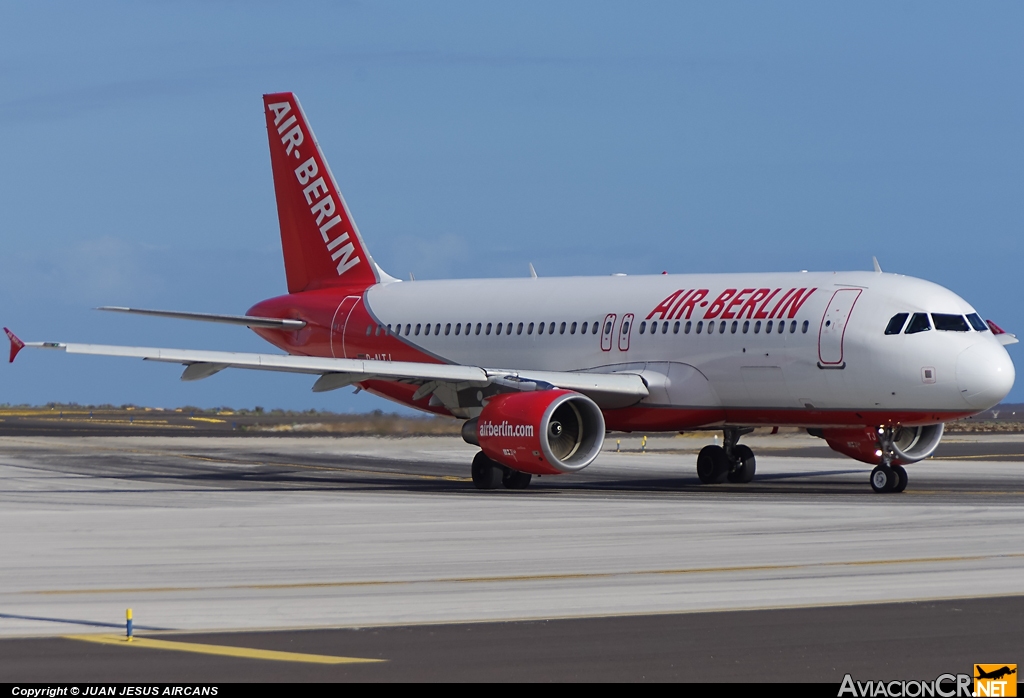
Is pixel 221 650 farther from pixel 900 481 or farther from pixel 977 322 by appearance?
pixel 977 322

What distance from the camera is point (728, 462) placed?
3391 cm

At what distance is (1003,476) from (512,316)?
12.0 meters

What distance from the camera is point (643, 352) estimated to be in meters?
32.6

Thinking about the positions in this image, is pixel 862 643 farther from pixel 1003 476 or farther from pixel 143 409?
pixel 143 409

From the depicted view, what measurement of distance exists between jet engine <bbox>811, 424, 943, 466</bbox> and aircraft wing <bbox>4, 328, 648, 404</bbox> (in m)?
4.36

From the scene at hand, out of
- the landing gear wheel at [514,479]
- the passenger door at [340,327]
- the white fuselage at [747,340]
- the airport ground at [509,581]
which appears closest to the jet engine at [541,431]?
the airport ground at [509,581]

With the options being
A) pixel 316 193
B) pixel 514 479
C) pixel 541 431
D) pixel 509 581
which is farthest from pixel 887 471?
pixel 316 193

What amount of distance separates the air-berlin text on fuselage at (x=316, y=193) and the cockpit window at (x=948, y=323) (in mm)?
16973

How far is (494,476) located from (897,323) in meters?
8.71

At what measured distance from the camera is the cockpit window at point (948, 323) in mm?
28828

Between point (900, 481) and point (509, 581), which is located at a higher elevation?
point (900, 481)

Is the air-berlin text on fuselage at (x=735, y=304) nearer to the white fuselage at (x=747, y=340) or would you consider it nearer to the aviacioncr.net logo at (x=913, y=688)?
the white fuselage at (x=747, y=340)

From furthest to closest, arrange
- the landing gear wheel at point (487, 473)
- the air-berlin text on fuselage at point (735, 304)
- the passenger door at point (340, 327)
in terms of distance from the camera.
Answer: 1. the passenger door at point (340, 327)
2. the landing gear wheel at point (487, 473)
3. the air-berlin text on fuselage at point (735, 304)

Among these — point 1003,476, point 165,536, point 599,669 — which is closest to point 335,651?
point 599,669
